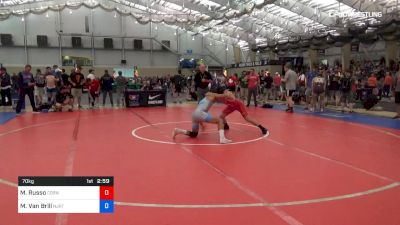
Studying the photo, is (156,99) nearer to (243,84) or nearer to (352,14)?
(243,84)

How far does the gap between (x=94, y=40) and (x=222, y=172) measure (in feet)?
125

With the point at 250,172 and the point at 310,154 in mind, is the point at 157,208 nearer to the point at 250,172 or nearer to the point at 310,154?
the point at 250,172

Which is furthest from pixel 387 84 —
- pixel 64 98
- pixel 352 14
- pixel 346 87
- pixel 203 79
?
pixel 64 98

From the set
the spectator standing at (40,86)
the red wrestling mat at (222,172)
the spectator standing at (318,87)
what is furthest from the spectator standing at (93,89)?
the spectator standing at (318,87)

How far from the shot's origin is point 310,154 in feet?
21.0

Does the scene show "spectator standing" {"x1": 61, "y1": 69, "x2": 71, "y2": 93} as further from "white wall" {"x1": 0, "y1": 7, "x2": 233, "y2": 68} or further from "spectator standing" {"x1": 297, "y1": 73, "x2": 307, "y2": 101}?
"white wall" {"x1": 0, "y1": 7, "x2": 233, "y2": 68}

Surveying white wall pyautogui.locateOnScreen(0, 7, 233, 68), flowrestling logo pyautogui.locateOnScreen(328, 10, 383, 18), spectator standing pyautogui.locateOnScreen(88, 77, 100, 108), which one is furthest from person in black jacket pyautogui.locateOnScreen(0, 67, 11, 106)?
white wall pyautogui.locateOnScreen(0, 7, 233, 68)

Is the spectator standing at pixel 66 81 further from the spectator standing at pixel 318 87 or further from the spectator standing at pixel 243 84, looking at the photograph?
the spectator standing at pixel 318 87

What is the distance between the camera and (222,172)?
518 cm

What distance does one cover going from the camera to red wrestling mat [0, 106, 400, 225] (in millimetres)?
3594

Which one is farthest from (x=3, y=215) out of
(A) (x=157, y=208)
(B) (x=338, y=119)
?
(B) (x=338, y=119)
